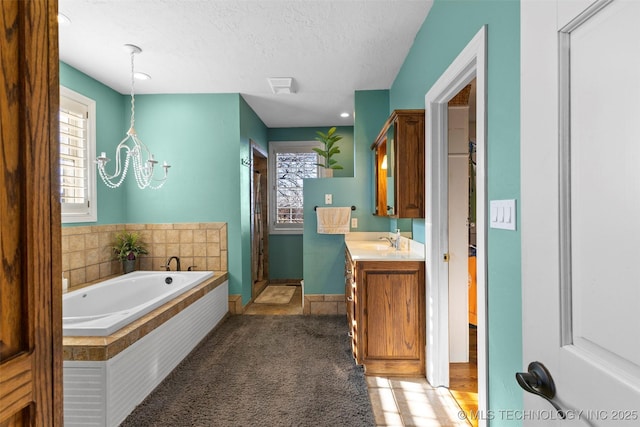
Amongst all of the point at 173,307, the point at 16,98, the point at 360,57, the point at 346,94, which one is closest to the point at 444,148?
the point at 360,57

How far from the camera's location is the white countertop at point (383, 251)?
218 cm

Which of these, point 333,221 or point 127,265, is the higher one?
point 333,221

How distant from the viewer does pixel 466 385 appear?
2088mm

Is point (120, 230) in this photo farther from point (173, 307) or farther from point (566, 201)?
point (566, 201)

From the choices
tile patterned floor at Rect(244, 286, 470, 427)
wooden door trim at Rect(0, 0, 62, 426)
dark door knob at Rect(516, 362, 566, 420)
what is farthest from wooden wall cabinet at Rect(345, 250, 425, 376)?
wooden door trim at Rect(0, 0, 62, 426)

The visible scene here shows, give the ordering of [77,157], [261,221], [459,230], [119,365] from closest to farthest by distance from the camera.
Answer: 1. [119,365]
2. [459,230]
3. [77,157]
4. [261,221]

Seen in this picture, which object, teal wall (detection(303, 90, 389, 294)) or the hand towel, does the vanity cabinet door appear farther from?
teal wall (detection(303, 90, 389, 294))

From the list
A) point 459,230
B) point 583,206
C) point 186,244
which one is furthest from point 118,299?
point 583,206

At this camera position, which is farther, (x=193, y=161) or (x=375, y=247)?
(x=193, y=161)

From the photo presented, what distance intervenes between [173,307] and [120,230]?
163cm

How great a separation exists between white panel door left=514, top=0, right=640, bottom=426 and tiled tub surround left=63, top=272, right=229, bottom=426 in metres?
1.93

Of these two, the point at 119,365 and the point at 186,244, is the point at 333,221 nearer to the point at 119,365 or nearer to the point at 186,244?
the point at 186,244

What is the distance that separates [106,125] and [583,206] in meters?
3.93

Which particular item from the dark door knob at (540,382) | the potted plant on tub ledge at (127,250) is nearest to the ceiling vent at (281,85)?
the potted plant on tub ledge at (127,250)
